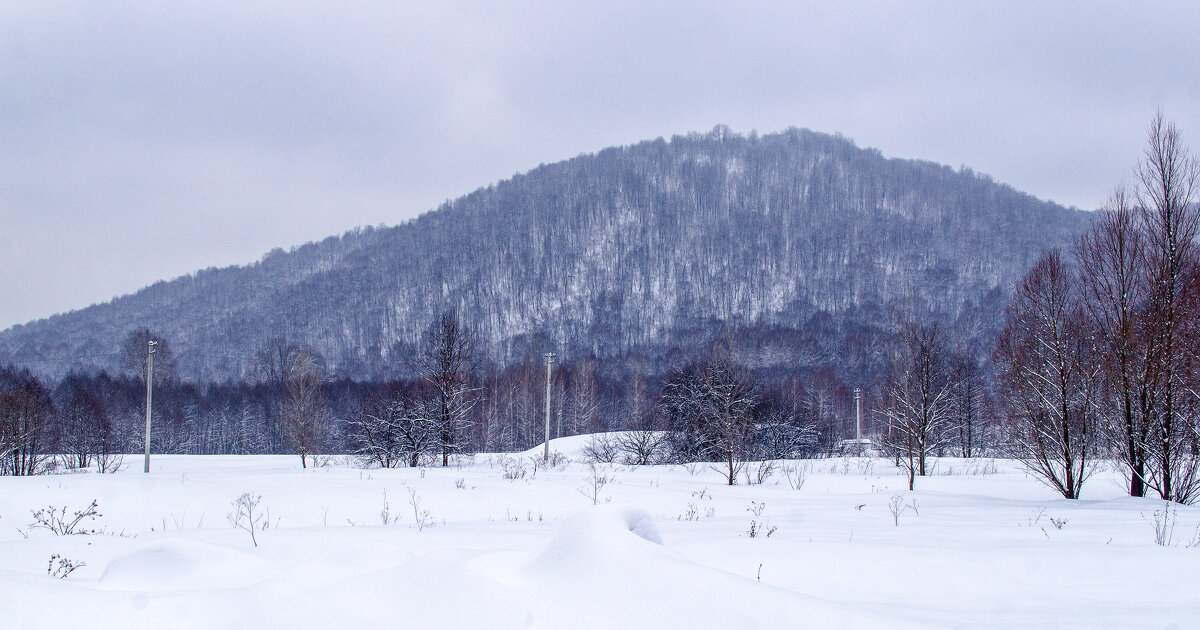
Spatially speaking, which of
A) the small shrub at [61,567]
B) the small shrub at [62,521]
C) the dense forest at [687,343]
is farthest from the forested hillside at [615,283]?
the small shrub at [61,567]

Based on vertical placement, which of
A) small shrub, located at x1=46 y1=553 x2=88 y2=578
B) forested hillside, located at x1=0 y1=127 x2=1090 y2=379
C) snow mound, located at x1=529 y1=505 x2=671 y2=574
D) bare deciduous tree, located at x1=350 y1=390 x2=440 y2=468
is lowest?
bare deciduous tree, located at x1=350 y1=390 x2=440 y2=468

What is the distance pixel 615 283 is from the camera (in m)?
161

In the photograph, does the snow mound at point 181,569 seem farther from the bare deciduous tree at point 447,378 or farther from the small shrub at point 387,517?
the bare deciduous tree at point 447,378

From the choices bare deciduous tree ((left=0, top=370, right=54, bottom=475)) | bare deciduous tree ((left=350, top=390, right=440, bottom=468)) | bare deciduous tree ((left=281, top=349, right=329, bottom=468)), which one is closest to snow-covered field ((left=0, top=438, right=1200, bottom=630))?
bare deciduous tree ((left=350, top=390, right=440, bottom=468))

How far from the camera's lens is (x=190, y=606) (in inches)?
97.4

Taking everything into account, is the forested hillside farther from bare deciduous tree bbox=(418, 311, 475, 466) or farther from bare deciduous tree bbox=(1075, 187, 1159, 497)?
bare deciduous tree bbox=(1075, 187, 1159, 497)

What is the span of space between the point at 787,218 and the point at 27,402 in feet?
580

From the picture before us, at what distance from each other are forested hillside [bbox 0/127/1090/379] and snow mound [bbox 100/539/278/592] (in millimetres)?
105949

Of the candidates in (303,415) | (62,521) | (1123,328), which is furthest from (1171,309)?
(303,415)

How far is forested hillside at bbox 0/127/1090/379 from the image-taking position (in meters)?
136

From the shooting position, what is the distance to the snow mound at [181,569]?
300 cm

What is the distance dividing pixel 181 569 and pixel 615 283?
519 feet

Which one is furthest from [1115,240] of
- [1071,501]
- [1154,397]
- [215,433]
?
[215,433]

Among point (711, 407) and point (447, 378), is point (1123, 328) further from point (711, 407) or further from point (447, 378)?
point (447, 378)
